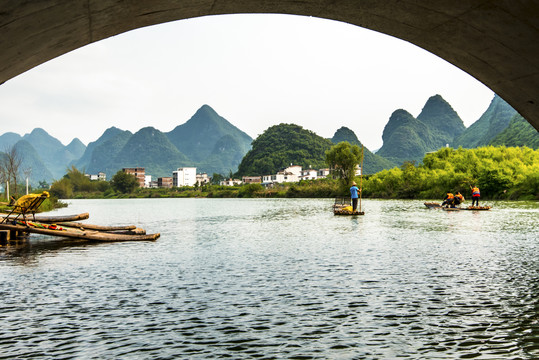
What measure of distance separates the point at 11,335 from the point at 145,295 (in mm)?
2912

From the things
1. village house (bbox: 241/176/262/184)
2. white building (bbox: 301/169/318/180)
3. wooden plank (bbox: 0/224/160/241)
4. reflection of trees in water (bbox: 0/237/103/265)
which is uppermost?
white building (bbox: 301/169/318/180)

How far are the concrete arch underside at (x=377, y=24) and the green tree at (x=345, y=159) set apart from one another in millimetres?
74456

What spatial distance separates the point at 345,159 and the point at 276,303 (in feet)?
241

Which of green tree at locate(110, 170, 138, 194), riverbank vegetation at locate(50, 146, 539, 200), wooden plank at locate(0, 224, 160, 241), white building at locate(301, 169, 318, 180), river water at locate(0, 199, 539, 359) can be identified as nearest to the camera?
river water at locate(0, 199, 539, 359)

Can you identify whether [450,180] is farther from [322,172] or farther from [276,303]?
[322,172]

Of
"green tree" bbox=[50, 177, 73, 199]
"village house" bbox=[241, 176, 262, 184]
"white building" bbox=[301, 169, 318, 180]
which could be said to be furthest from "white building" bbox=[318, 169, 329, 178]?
"green tree" bbox=[50, 177, 73, 199]

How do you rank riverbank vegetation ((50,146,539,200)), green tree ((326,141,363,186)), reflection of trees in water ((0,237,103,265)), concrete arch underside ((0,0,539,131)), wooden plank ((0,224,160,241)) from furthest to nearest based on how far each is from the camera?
green tree ((326,141,363,186)) < riverbank vegetation ((50,146,539,200)) < wooden plank ((0,224,160,241)) < reflection of trees in water ((0,237,103,265)) < concrete arch underside ((0,0,539,131))

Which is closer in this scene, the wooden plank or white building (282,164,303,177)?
Answer: the wooden plank

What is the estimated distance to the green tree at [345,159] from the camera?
264 feet

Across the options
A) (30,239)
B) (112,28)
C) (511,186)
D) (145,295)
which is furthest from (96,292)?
(511,186)

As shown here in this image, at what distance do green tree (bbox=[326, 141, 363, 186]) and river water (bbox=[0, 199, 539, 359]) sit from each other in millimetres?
64401

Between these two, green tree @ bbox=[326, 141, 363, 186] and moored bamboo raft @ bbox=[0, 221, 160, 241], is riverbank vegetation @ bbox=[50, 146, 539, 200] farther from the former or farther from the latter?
moored bamboo raft @ bbox=[0, 221, 160, 241]

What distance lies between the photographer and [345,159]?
80.4 meters

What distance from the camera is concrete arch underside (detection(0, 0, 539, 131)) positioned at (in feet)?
13.7
